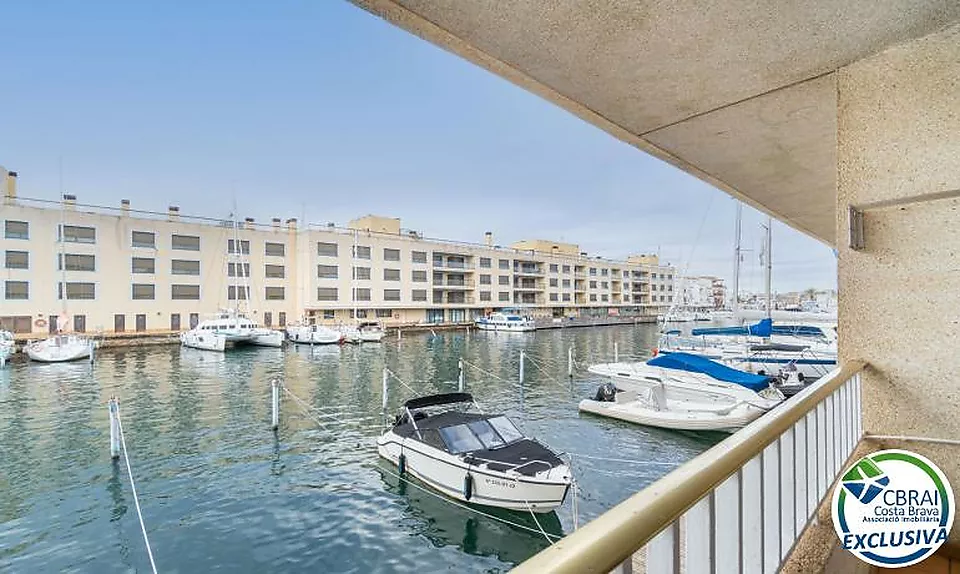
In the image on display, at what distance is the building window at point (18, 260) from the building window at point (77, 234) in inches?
87.0

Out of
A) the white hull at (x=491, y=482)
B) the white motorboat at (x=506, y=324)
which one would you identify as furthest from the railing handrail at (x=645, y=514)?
the white motorboat at (x=506, y=324)

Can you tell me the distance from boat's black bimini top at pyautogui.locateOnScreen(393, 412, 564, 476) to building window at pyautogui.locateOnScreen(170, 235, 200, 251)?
3422 cm

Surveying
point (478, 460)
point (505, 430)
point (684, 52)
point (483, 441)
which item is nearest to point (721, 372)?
point (505, 430)

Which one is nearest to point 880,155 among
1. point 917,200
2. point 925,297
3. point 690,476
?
point 917,200

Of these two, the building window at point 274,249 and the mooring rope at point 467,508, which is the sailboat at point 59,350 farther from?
the mooring rope at point 467,508

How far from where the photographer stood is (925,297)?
2137mm

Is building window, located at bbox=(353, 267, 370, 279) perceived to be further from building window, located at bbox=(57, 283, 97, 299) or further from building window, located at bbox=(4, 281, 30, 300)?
building window, located at bbox=(4, 281, 30, 300)

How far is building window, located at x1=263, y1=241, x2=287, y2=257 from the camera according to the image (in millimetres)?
38562

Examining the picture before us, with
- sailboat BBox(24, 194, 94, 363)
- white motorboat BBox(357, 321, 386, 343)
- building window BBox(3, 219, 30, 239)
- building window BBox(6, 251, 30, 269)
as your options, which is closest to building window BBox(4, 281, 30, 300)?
building window BBox(6, 251, 30, 269)

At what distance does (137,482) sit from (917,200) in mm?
11245

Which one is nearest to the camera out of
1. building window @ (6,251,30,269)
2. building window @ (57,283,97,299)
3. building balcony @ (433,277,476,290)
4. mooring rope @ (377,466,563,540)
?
mooring rope @ (377,466,563,540)

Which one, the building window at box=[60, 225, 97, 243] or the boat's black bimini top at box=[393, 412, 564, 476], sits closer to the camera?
the boat's black bimini top at box=[393, 412, 564, 476]

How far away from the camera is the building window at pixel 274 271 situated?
3847 centimetres

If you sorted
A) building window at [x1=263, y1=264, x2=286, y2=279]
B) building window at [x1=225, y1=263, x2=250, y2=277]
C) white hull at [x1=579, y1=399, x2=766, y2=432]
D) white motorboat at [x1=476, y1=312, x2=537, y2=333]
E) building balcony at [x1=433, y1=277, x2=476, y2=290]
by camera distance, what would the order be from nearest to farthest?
white hull at [x1=579, y1=399, x2=766, y2=432]
building window at [x1=225, y1=263, x2=250, y2=277]
building window at [x1=263, y1=264, x2=286, y2=279]
white motorboat at [x1=476, y1=312, x2=537, y2=333]
building balcony at [x1=433, y1=277, x2=476, y2=290]
